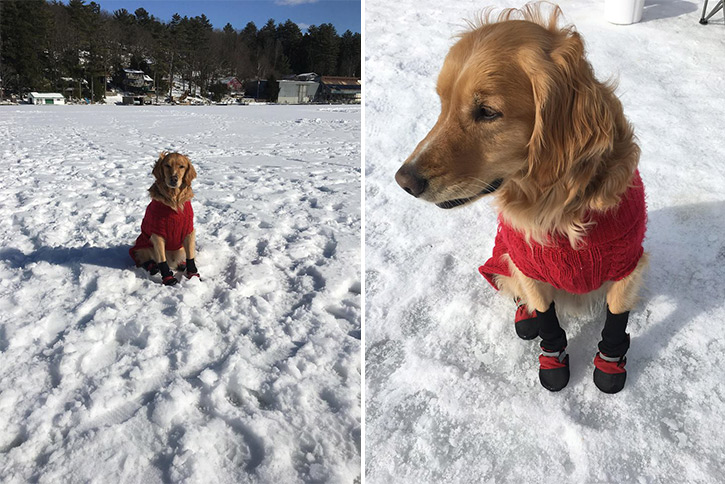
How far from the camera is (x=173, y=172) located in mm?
3217

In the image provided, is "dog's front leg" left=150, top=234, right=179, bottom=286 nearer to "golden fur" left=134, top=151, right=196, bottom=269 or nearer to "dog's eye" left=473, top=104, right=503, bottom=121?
"golden fur" left=134, top=151, right=196, bottom=269

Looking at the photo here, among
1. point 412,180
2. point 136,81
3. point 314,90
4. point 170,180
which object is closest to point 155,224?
point 170,180

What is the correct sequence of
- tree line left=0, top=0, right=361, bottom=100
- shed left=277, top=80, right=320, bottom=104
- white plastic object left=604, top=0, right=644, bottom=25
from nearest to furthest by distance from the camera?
white plastic object left=604, top=0, right=644, bottom=25, tree line left=0, top=0, right=361, bottom=100, shed left=277, top=80, right=320, bottom=104

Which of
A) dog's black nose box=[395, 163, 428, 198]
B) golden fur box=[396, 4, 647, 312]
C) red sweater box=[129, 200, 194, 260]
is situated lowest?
red sweater box=[129, 200, 194, 260]

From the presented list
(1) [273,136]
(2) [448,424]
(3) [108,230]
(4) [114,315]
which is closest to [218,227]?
(3) [108,230]

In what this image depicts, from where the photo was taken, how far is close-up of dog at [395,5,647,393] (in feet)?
5.22

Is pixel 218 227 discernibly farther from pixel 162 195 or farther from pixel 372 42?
pixel 372 42

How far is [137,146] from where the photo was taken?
9.80m

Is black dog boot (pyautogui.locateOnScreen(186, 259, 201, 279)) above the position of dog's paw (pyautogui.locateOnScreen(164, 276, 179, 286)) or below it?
above

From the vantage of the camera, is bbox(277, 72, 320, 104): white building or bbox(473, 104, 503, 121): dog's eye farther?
bbox(277, 72, 320, 104): white building

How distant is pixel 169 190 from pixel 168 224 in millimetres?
223

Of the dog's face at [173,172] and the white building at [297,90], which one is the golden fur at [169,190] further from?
the white building at [297,90]

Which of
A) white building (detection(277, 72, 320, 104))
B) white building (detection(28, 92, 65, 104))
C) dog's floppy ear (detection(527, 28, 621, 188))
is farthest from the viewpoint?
white building (detection(277, 72, 320, 104))

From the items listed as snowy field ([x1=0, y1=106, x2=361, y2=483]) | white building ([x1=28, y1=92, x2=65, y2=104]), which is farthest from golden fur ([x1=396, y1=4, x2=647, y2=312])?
white building ([x1=28, y1=92, x2=65, y2=104])
